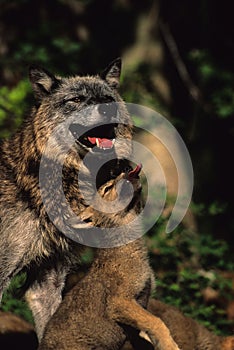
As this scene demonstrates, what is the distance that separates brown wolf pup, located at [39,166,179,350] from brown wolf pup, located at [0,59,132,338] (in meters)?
0.33

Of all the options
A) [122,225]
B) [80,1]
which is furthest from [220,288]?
[80,1]

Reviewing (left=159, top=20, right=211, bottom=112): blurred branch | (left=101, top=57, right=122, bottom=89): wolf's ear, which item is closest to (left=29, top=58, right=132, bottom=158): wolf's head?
(left=101, top=57, right=122, bottom=89): wolf's ear

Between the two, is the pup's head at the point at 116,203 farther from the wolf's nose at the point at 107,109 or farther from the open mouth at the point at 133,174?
the wolf's nose at the point at 107,109

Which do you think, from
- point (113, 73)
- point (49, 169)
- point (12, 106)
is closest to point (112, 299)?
point (49, 169)

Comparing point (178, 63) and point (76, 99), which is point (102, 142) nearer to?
point (76, 99)

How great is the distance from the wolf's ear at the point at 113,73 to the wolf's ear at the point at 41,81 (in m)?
0.51

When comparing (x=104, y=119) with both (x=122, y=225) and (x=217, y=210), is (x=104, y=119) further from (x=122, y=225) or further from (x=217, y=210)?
(x=217, y=210)

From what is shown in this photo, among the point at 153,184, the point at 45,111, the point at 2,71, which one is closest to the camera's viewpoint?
the point at 45,111

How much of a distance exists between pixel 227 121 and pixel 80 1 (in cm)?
277

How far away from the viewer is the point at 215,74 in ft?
32.6

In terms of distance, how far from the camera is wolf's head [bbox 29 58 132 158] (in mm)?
5977

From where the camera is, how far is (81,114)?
6051 mm

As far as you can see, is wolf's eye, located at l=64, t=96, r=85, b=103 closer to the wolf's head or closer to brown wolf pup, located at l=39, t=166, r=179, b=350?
the wolf's head

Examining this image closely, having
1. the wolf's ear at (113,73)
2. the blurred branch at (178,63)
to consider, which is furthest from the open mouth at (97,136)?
the blurred branch at (178,63)
